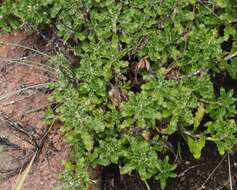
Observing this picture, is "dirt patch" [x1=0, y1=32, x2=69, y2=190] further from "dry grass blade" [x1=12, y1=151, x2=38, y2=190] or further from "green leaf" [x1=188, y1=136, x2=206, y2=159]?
"green leaf" [x1=188, y1=136, x2=206, y2=159]

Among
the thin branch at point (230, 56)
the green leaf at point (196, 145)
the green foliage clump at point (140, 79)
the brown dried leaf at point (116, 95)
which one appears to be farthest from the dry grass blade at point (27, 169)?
the thin branch at point (230, 56)

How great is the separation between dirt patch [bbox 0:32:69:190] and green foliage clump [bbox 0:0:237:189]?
0.14 m

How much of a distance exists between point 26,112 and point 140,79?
0.64m

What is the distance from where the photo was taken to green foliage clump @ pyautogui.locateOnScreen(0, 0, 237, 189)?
108 inches

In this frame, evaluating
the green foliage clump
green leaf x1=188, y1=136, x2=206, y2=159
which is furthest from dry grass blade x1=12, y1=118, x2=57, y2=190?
green leaf x1=188, y1=136, x2=206, y2=159

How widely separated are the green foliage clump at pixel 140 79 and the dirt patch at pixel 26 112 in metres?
0.14

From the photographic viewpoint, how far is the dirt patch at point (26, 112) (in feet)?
9.63

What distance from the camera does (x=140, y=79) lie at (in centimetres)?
301

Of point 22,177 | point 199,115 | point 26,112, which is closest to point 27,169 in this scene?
point 22,177

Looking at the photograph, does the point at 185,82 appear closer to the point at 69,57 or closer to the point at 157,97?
the point at 157,97

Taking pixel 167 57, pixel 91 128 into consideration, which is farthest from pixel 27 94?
pixel 167 57

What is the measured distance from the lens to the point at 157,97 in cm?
274

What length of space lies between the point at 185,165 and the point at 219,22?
30.6 inches

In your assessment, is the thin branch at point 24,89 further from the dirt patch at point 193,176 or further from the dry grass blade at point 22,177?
the dirt patch at point 193,176
